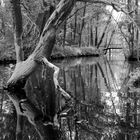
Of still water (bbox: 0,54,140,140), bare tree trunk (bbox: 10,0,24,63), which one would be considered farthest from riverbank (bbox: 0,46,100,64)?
still water (bbox: 0,54,140,140)

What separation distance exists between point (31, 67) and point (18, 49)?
1170mm

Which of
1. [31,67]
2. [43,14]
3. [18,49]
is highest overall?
[43,14]

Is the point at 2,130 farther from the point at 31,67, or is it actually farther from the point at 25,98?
the point at 31,67

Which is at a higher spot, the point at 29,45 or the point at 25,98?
the point at 29,45

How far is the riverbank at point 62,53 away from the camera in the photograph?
2011cm

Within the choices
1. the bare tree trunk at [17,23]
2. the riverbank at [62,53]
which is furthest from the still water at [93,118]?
the riverbank at [62,53]

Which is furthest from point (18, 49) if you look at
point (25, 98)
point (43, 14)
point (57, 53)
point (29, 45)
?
point (57, 53)

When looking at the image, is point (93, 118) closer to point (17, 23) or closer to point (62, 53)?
point (17, 23)

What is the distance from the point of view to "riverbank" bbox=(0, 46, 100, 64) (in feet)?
66.0

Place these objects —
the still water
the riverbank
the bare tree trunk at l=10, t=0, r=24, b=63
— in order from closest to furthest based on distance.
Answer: the still water
the bare tree trunk at l=10, t=0, r=24, b=63
the riverbank

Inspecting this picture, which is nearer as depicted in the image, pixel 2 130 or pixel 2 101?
pixel 2 130

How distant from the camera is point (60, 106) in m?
6.59

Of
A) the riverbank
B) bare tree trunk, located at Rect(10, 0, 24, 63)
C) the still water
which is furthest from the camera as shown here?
the riverbank

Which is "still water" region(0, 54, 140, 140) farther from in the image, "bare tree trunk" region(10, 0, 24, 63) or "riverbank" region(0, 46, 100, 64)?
"riverbank" region(0, 46, 100, 64)
